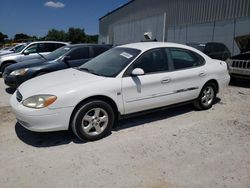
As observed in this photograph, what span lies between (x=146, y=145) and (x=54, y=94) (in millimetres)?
1580

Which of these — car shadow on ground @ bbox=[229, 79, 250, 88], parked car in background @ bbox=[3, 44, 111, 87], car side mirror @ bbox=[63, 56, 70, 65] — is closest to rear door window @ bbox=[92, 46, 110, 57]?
parked car in background @ bbox=[3, 44, 111, 87]

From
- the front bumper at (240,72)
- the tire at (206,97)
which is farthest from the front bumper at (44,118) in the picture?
the front bumper at (240,72)

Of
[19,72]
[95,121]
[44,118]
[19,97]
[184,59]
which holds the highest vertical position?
[184,59]

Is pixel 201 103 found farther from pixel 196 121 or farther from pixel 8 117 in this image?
pixel 8 117

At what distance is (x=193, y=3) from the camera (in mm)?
18344

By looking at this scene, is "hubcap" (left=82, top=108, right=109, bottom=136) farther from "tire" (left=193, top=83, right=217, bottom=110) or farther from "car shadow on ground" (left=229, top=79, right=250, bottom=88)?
"car shadow on ground" (left=229, top=79, right=250, bottom=88)

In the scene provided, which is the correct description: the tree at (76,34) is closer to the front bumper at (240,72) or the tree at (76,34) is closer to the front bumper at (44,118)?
the front bumper at (240,72)

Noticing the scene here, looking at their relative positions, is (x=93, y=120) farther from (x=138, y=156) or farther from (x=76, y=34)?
(x=76, y=34)

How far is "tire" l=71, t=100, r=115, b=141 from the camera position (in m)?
3.67

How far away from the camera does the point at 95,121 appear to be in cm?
385

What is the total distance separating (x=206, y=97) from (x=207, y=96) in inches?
1.3

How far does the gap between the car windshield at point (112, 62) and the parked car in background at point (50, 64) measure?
103 inches

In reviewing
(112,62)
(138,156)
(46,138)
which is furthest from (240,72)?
(46,138)

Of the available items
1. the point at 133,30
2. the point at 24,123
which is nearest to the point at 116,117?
the point at 24,123
